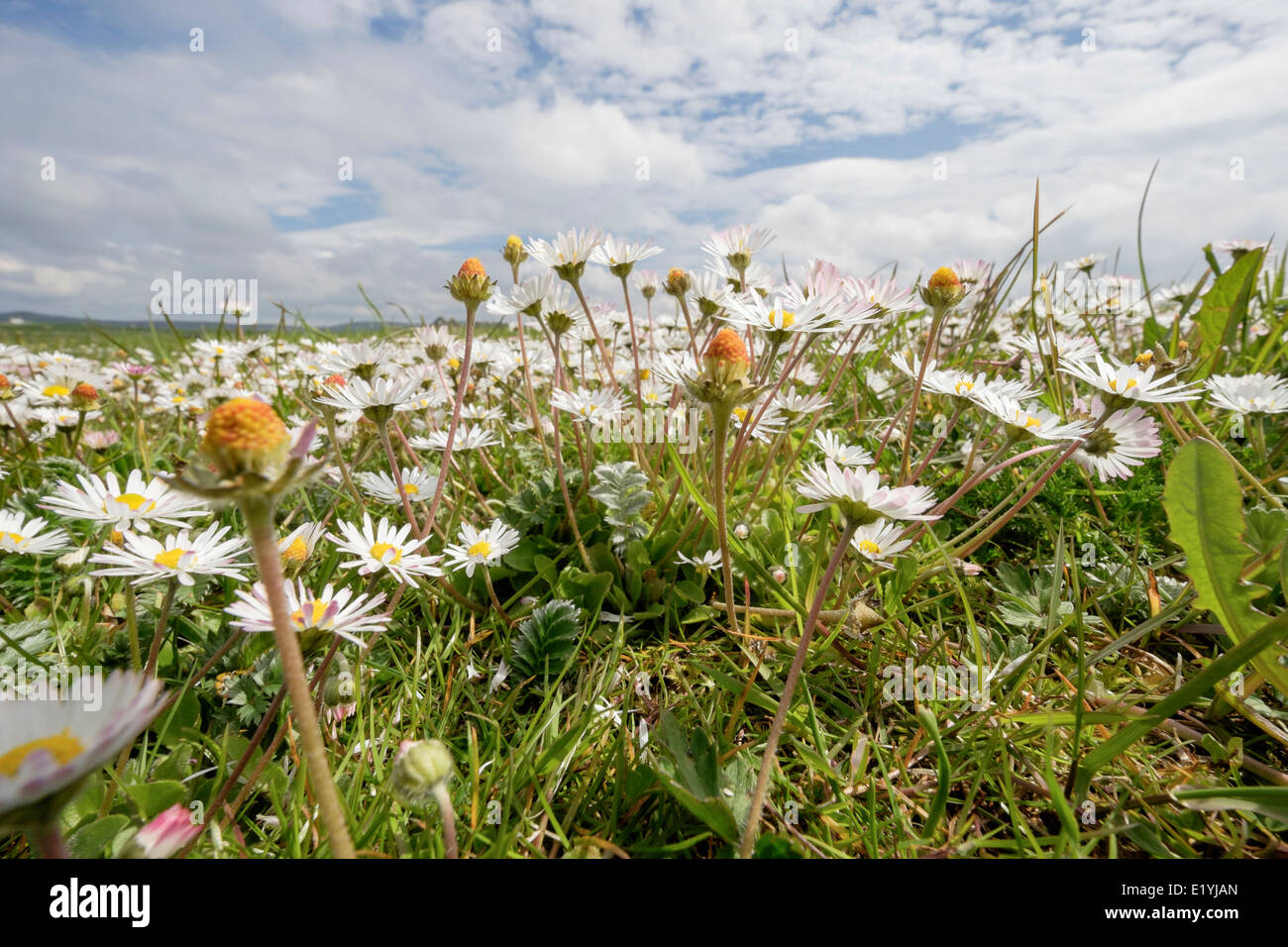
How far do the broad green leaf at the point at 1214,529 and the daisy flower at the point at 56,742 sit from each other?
1.55 metres

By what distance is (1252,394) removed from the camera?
194 cm

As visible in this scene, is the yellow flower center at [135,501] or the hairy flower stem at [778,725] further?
the yellow flower center at [135,501]

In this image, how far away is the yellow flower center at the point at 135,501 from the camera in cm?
134

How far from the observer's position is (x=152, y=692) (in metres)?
0.63

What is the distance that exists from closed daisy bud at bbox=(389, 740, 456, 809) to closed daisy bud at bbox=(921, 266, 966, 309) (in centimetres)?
146

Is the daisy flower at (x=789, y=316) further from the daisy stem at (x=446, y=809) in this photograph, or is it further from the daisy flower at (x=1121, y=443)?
the daisy stem at (x=446, y=809)

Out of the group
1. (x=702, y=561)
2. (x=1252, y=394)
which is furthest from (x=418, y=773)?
(x=1252, y=394)

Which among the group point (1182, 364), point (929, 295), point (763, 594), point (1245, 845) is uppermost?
point (929, 295)

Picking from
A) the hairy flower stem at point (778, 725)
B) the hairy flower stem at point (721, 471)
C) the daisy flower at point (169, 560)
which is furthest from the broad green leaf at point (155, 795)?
the hairy flower stem at point (721, 471)

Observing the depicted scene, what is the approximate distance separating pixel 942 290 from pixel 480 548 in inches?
52.6

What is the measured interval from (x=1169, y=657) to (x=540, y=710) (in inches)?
57.4
